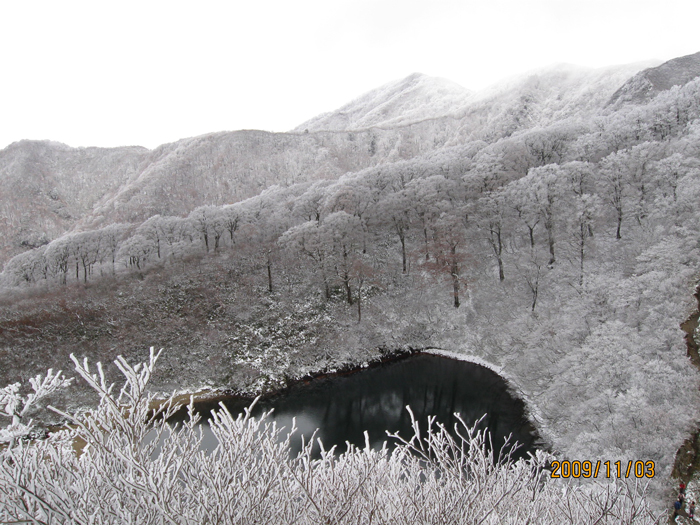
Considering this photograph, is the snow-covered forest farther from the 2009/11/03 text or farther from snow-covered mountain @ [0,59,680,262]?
snow-covered mountain @ [0,59,680,262]

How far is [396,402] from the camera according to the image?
26.0 meters

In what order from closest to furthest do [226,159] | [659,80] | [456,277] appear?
[456,277] → [659,80] → [226,159]

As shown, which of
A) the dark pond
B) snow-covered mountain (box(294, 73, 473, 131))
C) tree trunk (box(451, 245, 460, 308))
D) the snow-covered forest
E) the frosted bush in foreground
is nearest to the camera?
the frosted bush in foreground

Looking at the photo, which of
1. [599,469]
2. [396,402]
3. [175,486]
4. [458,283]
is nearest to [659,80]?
[458,283]

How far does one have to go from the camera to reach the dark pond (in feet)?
73.6

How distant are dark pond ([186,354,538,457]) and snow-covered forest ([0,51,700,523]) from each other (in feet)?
5.19

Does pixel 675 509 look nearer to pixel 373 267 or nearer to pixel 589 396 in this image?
pixel 589 396

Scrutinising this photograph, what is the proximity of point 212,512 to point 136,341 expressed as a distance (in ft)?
104

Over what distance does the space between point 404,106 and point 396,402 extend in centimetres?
13628

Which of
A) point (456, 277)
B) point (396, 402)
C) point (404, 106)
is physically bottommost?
point (396, 402)

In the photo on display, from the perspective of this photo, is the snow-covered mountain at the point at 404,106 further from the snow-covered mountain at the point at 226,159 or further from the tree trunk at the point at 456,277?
the tree trunk at the point at 456,277

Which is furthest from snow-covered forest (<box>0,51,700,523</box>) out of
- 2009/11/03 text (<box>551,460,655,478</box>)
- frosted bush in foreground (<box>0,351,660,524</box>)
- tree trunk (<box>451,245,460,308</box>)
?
frosted bush in foreground (<box>0,351,660,524</box>)

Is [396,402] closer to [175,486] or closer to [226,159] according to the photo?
[175,486]

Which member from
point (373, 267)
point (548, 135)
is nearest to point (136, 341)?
point (373, 267)
